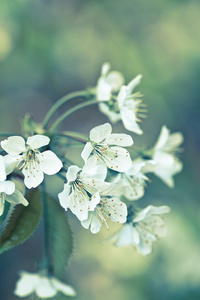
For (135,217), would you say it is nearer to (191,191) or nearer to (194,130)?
(191,191)

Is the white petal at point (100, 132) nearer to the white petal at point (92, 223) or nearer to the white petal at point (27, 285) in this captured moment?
the white petal at point (92, 223)

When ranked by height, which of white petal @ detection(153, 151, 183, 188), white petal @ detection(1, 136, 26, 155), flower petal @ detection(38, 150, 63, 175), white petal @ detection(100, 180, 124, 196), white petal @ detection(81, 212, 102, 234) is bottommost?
white petal @ detection(81, 212, 102, 234)

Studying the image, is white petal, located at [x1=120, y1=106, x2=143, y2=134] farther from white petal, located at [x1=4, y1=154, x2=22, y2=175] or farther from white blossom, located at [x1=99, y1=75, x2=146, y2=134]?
white petal, located at [x1=4, y1=154, x2=22, y2=175]

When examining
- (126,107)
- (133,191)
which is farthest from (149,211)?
(126,107)

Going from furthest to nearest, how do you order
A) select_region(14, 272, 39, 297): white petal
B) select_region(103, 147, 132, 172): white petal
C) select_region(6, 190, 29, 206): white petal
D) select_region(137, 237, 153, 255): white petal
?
select_region(14, 272, 39, 297): white petal → select_region(137, 237, 153, 255): white petal → select_region(103, 147, 132, 172): white petal → select_region(6, 190, 29, 206): white petal

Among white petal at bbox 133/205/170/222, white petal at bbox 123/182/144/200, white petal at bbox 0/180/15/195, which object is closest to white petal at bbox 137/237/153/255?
white petal at bbox 133/205/170/222

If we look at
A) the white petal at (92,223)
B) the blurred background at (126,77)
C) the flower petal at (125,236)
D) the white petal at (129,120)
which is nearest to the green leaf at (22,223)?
the white petal at (92,223)
